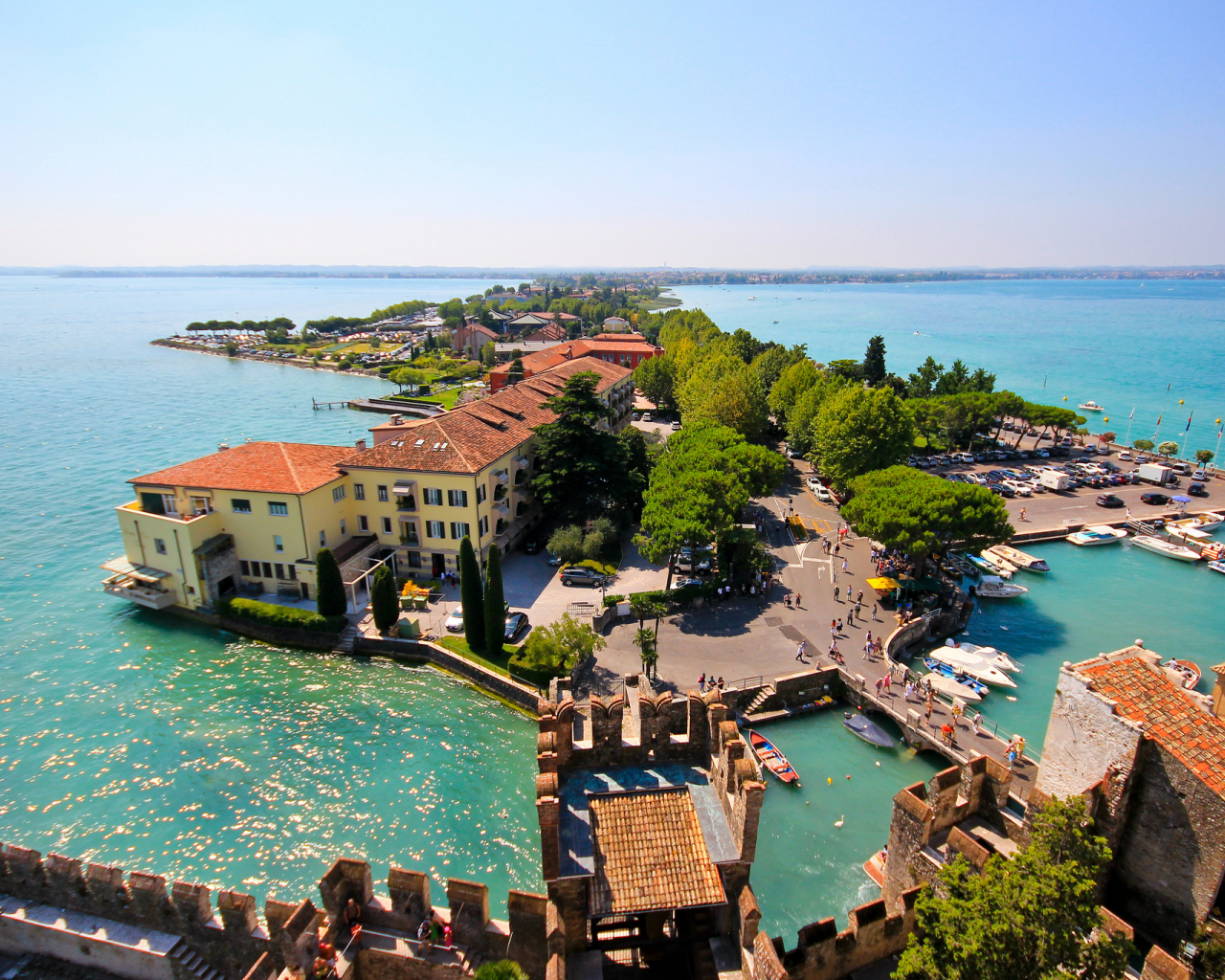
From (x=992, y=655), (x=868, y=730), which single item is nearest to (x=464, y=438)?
(x=868, y=730)

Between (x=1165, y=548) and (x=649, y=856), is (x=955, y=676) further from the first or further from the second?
(x=1165, y=548)

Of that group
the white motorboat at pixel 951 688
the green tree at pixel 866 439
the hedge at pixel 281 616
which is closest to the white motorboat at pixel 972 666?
the white motorboat at pixel 951 688

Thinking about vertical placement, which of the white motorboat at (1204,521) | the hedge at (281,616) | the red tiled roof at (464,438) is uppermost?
the red tiled roof at (464,438)

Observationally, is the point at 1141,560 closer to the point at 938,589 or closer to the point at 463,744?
the point at 938,589

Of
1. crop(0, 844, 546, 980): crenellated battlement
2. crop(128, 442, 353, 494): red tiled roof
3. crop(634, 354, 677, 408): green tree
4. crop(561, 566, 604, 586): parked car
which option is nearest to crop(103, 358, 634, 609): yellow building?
crop(128, 442, 353, 494): red tiled roof

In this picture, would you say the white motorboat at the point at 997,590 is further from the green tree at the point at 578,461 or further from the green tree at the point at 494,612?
the green tree at the point at 494,612
